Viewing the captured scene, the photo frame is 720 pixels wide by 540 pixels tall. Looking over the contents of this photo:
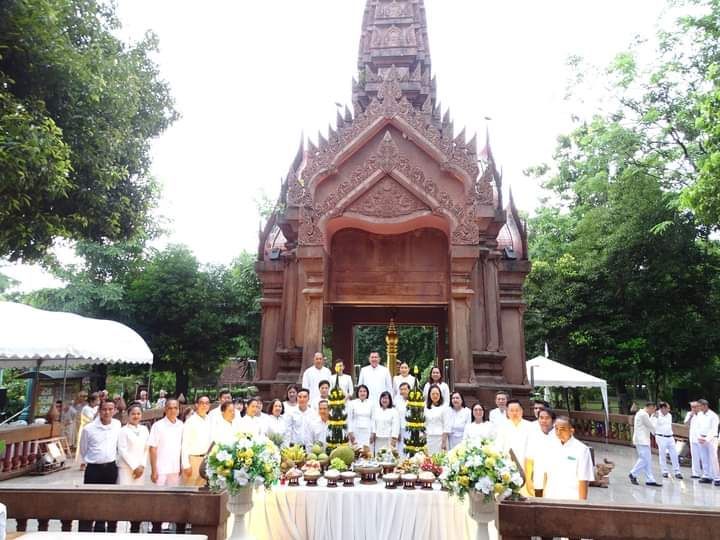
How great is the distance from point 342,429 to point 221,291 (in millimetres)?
19909

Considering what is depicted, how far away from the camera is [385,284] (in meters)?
13.7

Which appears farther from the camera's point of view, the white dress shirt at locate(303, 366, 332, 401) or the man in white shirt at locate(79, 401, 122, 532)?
the white dress shirt at locate(303, 366, 332, 401)

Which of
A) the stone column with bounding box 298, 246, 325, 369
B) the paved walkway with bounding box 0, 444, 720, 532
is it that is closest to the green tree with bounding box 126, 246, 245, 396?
the paved walkway with bounding box 0, 444, 720, 532

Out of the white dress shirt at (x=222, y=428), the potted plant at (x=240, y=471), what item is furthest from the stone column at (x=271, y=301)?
the potted plant at (x=240, y=471)

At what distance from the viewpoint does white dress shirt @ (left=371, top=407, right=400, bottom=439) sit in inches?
353

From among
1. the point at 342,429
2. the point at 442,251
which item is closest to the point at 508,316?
the point at 442,251

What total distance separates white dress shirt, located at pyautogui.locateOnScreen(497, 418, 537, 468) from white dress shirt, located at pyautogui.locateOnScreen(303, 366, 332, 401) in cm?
411

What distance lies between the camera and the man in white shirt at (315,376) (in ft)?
34.7

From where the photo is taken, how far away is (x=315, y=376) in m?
10.6

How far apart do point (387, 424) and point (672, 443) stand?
752cm

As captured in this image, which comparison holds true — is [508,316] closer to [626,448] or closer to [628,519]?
[626,448]

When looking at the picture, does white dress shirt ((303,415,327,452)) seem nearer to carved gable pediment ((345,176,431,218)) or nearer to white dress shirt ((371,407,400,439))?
white dress shirt ((371,407,400,439))

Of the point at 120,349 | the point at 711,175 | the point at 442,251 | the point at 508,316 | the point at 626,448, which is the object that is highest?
the point at 711,175

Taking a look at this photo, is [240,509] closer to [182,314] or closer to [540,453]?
[540,453]
